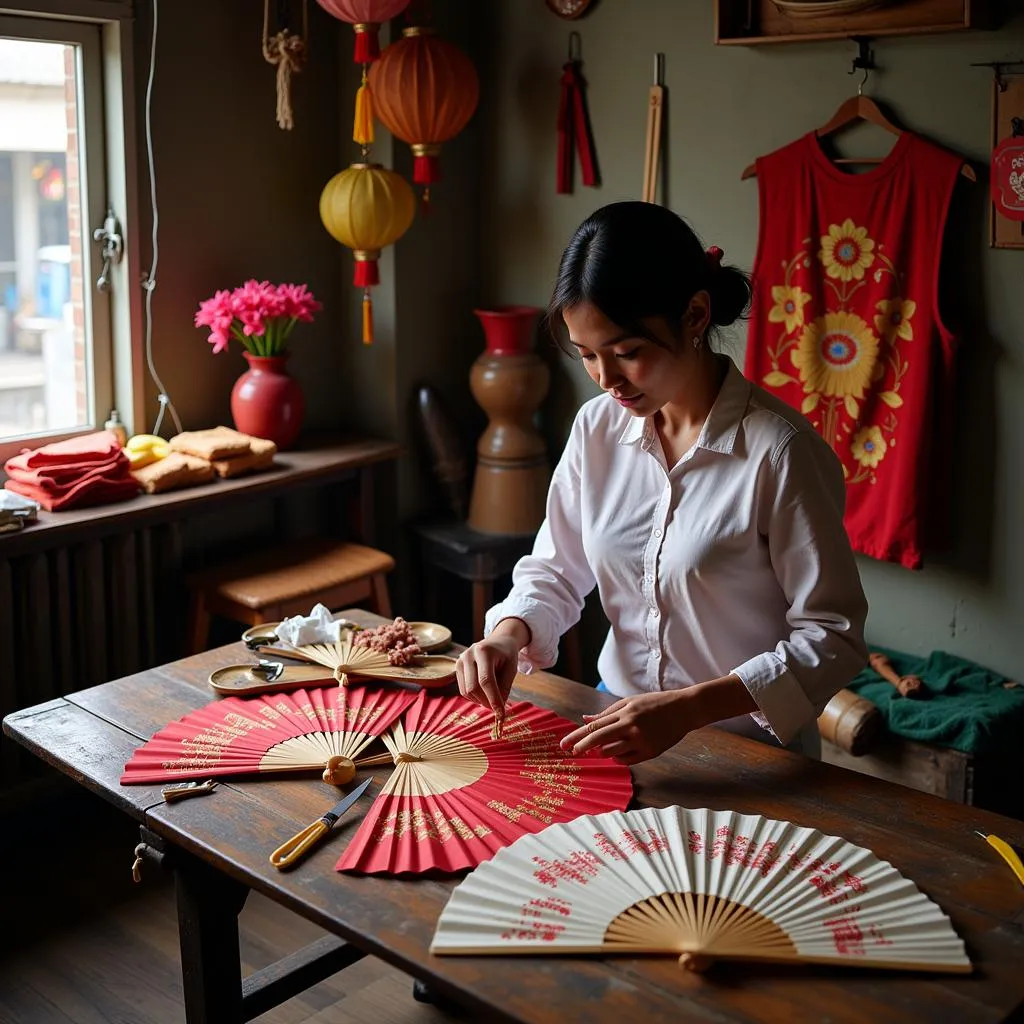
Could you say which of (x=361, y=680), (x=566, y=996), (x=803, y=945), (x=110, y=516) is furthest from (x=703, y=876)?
(x=110, y=516)

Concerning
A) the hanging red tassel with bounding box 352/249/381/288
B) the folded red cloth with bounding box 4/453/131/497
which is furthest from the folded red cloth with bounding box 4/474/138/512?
the hanging red tassel with bounding box 352/249/381/288

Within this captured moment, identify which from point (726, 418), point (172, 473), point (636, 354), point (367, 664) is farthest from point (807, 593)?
point (172, 473)

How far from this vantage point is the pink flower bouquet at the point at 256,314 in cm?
356

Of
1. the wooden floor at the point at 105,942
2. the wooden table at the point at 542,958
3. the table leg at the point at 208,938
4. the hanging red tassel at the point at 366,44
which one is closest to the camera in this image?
the wooden table at the point at 542,958

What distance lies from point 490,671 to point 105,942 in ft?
4.67

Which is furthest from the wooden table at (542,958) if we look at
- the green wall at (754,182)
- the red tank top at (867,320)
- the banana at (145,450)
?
the green wall at (754,182)

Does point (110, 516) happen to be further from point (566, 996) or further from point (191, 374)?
point (566, 996)

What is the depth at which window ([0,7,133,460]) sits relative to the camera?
3.40 metres

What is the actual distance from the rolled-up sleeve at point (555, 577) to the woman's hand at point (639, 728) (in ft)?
1.11

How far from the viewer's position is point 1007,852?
5.16 ft

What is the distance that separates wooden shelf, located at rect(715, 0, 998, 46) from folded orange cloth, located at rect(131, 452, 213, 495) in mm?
1761

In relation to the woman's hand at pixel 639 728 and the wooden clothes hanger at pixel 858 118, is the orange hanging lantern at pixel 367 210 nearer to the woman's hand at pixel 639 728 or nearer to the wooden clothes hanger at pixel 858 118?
the wooden clothes hanger at pixel 858 118

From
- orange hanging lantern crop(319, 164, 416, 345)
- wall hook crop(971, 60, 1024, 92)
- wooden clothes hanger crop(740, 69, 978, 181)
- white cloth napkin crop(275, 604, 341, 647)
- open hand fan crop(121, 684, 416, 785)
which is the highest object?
wall hook crop(971, 60, 1024, 92)

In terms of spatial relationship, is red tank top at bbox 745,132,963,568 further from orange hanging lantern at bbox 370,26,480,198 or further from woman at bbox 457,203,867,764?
woman at bbox 457,203,867,764
